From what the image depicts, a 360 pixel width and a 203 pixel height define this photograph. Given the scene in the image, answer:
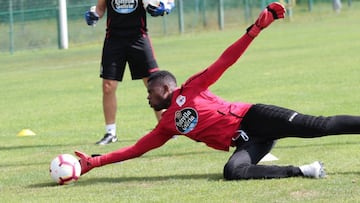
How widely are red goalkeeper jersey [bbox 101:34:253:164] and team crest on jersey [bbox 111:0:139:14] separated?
3.05 metres

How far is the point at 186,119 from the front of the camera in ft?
27.2

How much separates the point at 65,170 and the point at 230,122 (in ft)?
5.01

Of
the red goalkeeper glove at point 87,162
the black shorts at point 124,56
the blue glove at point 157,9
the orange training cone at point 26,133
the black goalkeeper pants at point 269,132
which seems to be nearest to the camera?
the black goalkeeper pants at point 269,132

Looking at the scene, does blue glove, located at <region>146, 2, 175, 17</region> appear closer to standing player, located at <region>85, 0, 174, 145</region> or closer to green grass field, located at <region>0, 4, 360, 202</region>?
standing player, located at <region>85, 0, 174, 145</region>

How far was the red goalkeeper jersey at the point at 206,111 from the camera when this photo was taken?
8.25 metres

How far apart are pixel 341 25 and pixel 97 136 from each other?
26.5m

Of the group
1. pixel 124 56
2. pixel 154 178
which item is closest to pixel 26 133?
pixel 124 56

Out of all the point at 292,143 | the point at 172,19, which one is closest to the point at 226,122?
the point at 292,143

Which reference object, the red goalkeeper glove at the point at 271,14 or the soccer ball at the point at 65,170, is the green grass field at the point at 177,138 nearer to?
the soccer ball at the point at 65,170

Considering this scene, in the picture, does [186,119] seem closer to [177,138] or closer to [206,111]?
[206,111]

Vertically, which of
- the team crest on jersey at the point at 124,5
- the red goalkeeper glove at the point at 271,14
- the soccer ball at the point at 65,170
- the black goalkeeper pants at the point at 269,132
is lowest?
the soccer ball at the point at 65,170

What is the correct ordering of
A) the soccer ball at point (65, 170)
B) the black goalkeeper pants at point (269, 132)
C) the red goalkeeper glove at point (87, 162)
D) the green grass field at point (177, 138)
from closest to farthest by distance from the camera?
the green grass field at point (177, 138), the black goalkeeper pants at point (269, 132), the soccer ball at point (65, 170), the red goalkeeper glove at point (87, 162)

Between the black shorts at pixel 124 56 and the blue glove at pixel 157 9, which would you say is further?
the black shorts at pixel 124 56

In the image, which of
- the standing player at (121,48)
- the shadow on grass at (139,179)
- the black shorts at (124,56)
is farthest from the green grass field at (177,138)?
the black shorts at (124,56)
